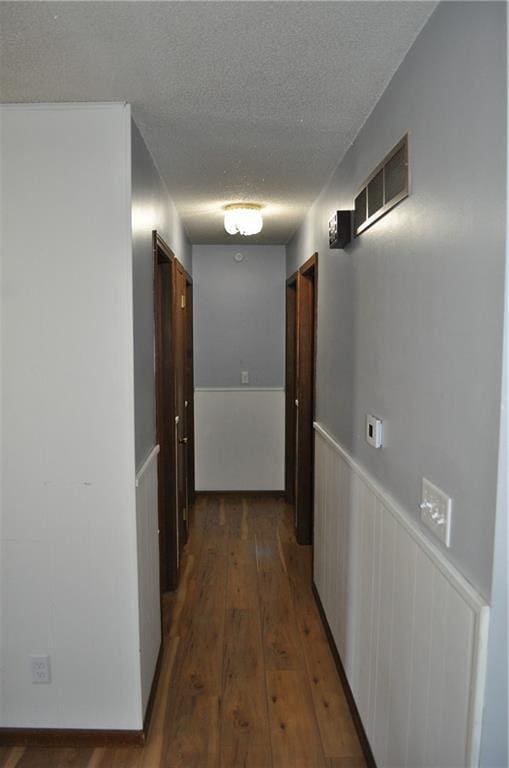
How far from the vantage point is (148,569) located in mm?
2312

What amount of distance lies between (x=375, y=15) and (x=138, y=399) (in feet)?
4.78

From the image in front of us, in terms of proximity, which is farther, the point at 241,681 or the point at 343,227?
the point at 241,681

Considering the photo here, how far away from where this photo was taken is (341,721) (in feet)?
7.23

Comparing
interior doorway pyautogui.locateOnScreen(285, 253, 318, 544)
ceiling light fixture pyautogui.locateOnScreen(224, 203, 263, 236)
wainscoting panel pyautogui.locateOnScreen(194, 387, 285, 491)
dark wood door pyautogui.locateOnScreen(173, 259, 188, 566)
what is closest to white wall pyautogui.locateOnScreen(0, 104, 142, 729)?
dark wood door pyautogui.locateOnScreen(173, 259, 188, 566)

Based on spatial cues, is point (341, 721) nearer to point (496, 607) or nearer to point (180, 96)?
point (496, 607)

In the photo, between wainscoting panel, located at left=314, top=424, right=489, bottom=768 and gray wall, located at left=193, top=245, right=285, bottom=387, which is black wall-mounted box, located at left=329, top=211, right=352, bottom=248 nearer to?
wainscoting panel, located at left=314, top=424, right=489, bottom=768

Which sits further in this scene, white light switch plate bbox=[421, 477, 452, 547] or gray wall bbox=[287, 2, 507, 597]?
white light switch plate bbox=[421, 477, 452, 547]

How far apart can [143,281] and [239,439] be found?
9.94 feet

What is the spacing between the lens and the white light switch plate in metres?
1.26

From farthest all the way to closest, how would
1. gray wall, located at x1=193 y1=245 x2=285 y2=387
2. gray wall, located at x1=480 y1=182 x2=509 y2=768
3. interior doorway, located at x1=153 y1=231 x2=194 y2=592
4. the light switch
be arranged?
1. gray wall, located at x1=193 y1=245 x2=285 y2=387
2. interior doorway, located at x1=153 y1=231 x2=194 y2=592
3. the light switch
4. gray wall, located at x1=480 y1=182 x2=509 y2=768

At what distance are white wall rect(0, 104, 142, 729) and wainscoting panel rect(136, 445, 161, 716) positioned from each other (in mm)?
76

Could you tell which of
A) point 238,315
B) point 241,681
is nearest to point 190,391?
point 238,315

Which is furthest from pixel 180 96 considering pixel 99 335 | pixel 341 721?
pixel 341 721

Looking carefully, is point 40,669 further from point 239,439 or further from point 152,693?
point 239,439
